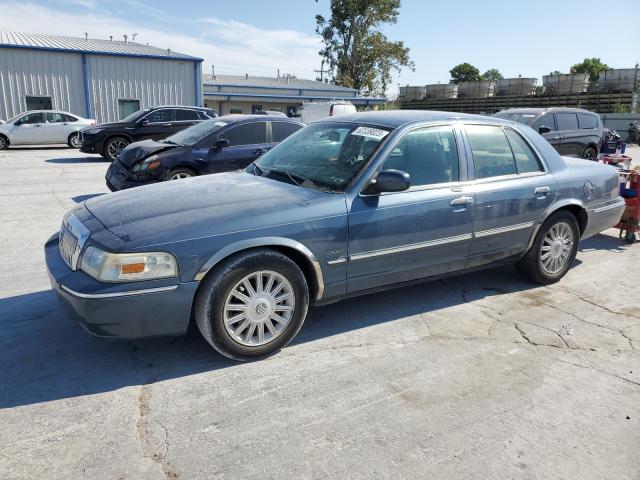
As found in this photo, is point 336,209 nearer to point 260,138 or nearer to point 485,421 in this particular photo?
point 485,421

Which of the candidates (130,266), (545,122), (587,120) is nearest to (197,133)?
(130,266)

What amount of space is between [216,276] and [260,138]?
6.06m

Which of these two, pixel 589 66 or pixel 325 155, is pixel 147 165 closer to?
pixel 325 155

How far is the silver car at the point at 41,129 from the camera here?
17.7 meters

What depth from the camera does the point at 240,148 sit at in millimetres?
8664

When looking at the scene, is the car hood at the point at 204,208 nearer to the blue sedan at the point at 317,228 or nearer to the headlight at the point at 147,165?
the blue sedan at the point at 317,228

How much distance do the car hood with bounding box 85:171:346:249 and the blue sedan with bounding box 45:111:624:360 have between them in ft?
0.04

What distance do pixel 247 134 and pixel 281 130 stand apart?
64 centimetres

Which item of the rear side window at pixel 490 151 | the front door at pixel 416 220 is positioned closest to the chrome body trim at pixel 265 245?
the front door at pixel 416 220

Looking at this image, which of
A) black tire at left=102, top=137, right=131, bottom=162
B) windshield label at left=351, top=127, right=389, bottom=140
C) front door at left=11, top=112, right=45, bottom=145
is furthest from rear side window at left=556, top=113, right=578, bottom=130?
front door at left=11, top=112, right=45, bottom=145

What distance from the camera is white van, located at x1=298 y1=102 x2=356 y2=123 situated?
71.1ft

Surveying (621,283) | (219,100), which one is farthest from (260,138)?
(219,100)

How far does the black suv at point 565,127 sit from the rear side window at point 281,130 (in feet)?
17.6

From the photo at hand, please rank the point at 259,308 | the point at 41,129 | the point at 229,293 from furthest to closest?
the point at 41,129, the point at 259,308, the point at 229,293
